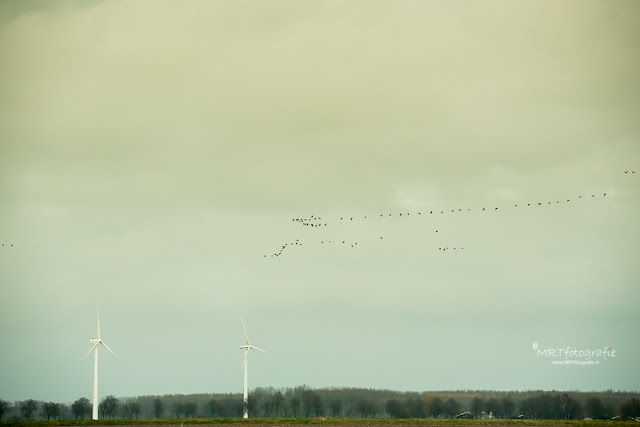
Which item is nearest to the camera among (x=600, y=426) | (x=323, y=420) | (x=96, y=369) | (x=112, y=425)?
(x=600, y=426)

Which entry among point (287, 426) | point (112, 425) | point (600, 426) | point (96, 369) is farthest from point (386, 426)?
point (96, 369)

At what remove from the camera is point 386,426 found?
143125mm

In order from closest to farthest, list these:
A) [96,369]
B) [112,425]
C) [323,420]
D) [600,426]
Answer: [600,426]
[112,425]
[323,420]
[96,369]

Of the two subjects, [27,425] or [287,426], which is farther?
[27,425]

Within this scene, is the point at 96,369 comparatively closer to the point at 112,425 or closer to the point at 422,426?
the point at 112,425

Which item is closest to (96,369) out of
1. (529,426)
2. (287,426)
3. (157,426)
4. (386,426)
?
(157,426)

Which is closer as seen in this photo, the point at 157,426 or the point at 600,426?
the point at 600,426

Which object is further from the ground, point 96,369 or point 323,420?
point 96,369

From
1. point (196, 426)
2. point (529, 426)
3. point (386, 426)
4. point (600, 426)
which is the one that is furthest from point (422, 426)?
point (196, 426)

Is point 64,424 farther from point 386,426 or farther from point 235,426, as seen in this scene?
point 386,426

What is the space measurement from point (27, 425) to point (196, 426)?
35791 mm

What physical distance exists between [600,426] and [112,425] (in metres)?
86.4

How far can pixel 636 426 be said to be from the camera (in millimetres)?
143500

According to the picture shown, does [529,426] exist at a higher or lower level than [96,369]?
lower
